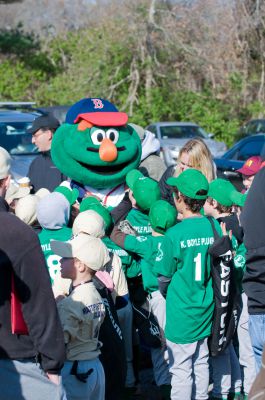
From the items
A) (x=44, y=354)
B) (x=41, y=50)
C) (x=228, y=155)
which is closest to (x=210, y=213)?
(x=44, y=354)

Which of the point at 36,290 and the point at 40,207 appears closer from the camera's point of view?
the point at 36,290

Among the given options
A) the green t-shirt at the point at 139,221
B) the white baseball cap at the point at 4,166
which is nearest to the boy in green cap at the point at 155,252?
the green t-shirt at the point at 139,221

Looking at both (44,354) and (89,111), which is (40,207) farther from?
(44,354)

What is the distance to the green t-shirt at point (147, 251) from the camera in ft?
18.2

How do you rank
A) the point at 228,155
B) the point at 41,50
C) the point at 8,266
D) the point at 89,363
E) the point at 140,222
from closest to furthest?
1. the point at 8,266
2. the point at 89,363
3. the point at 140,222
4. the point at 228,155
5. the point at 41,50

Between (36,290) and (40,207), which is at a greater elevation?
(36,290)

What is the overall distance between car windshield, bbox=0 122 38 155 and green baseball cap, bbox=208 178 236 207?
18.1 feet

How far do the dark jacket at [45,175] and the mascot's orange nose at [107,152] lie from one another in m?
1.23

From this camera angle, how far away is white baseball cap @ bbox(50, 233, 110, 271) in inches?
169

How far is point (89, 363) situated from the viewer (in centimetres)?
419

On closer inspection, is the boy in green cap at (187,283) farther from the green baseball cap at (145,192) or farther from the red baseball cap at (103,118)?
the red baseball cap at (103,118)

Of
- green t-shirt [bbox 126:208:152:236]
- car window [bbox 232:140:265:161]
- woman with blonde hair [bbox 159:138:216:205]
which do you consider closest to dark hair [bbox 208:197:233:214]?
woman with blonde hair [bbox 159:138:216:205]

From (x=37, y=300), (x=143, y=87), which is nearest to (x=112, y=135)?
(x=37, y=300)

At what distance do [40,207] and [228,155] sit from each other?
10335 mm
